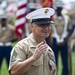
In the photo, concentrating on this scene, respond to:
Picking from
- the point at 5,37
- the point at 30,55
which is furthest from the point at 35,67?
the point at 5,37

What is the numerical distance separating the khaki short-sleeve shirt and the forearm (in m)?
0.06

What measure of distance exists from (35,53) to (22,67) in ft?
0.65

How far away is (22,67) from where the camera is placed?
16.1ft

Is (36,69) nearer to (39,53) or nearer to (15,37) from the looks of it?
(39,53)

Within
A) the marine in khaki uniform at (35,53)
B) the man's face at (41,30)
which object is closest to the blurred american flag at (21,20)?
the marine in khaki uniform at (35,53)

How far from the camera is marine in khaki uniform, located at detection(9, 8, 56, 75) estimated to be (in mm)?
4947

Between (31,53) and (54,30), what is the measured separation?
258 inches

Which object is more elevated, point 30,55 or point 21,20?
point 30,55

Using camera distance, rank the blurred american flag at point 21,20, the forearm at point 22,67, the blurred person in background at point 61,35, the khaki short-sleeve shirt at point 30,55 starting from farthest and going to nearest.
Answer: the blurred american flag at point 21,20 < the blurred person in background at point 61,35 < the khaki short-sleeve shirt at point 30,55 < the forearm at point 22,67

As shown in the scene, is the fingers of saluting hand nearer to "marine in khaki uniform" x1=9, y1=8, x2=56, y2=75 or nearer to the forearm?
"marine in khaki uniform" x1=9, y1=8, x2=56, y2=75

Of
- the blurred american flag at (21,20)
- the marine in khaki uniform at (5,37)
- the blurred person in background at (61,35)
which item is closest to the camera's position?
the blurred person in background at (61,35)

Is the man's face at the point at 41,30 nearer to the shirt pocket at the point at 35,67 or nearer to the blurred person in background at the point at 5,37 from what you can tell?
the shirt pocket at the point at 35,67

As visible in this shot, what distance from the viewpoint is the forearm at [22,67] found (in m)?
4.88

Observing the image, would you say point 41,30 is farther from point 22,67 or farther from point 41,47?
point 22,67
